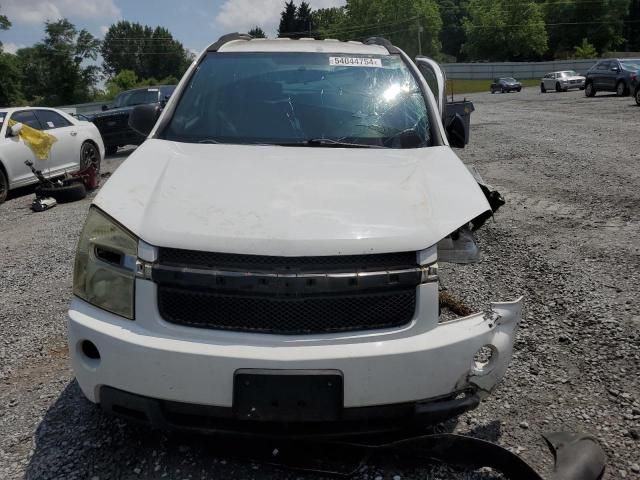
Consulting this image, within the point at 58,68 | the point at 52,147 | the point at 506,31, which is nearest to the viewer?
the point at 52,147

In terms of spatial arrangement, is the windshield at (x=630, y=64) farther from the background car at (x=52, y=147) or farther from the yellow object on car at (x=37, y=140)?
the yellow object on car at (x=37, y=140)

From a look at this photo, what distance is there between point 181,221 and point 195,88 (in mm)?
1696

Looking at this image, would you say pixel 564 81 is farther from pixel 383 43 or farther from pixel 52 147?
pixel 383 43

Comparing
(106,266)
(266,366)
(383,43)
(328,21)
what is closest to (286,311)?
(266,366)

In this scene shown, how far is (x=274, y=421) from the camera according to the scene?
2248 mm

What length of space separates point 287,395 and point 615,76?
2803 centimetres

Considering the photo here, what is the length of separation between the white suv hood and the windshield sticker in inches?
40.4

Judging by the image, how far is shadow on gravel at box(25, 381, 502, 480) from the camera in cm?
253

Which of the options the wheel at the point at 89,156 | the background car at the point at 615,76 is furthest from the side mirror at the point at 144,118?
the background car at the point at 615,76

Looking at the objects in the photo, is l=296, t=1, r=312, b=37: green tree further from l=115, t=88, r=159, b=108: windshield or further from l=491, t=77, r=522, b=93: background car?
l=115, t=88, r=159, b=108: windshield

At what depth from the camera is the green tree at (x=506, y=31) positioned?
9306cm

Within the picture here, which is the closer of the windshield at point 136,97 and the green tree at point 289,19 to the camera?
the windshield at point 136,97

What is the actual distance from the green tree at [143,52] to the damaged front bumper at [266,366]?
116 metres

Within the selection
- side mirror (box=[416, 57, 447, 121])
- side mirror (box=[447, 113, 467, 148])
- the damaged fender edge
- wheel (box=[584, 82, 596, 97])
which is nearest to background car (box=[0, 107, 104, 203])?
side mirror (box=[416, 57, 447, 121])
